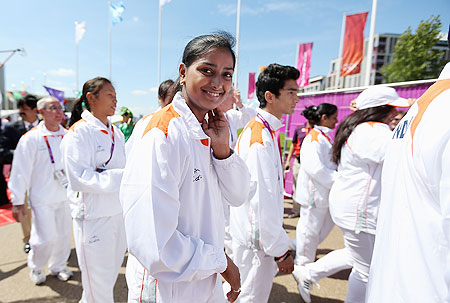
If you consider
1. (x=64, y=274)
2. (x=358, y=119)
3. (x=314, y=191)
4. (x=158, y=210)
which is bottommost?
(x=64, y=274)

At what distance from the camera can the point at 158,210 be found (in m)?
0.97

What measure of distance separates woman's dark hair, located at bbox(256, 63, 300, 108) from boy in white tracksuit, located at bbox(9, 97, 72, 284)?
7.83 feet

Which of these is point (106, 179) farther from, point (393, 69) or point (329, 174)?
point (393, 69)

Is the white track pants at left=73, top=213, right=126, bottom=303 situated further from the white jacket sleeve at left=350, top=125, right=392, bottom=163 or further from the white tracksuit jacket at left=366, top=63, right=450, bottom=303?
the white jacket sleeve at left=350, top=125, right=392, bottom=163

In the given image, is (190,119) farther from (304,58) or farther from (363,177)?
(304,58)

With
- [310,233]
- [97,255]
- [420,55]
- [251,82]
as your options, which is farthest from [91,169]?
[420,55]

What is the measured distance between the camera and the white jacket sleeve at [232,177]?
131cm

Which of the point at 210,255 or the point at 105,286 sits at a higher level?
the point at 210,255

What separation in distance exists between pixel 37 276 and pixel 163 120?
3.22 meters

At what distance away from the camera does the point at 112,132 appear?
8.31 ft

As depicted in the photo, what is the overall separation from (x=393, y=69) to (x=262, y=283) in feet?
76.5

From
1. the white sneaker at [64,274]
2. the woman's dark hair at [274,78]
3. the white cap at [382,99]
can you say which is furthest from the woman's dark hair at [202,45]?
the white sneaker at [64,274]

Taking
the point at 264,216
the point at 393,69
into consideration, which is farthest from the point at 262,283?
the point at 393,69

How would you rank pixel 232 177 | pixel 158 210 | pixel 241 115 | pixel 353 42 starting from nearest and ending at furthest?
pixel 158 210 → pixel 232 177 → pixel 241 115 → pixel 353 42
